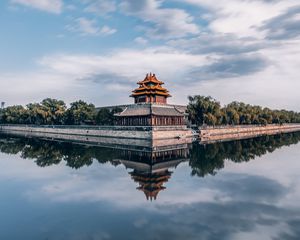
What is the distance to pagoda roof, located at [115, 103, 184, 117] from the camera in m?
57.9

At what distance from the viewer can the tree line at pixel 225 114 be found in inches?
2667

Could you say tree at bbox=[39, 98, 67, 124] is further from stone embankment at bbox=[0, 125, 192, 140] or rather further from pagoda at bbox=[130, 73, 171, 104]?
pagoda at bbox=[130, 73, 171, 104]

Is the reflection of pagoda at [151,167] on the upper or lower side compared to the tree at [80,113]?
lower

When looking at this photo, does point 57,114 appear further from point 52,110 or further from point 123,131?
point 123,131

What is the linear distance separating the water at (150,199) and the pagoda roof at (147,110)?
25579mm

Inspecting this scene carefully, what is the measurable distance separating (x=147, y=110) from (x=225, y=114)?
96.5 ft

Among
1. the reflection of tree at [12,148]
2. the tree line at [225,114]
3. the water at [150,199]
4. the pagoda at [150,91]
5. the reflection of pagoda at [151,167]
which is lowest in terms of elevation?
the water at [150,199]

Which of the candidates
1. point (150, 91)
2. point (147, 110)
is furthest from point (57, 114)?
point (147, 110)

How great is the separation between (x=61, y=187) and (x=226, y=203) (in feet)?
41.6

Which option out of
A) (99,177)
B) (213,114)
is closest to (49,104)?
(213,114)

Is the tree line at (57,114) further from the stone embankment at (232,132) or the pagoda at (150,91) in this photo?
the stone embankment at (232,132)

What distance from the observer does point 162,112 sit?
60.1 meters

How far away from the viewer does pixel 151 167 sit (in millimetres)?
28625

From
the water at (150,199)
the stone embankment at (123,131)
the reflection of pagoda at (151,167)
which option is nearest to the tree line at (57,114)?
the stone embankment at (123,131)
